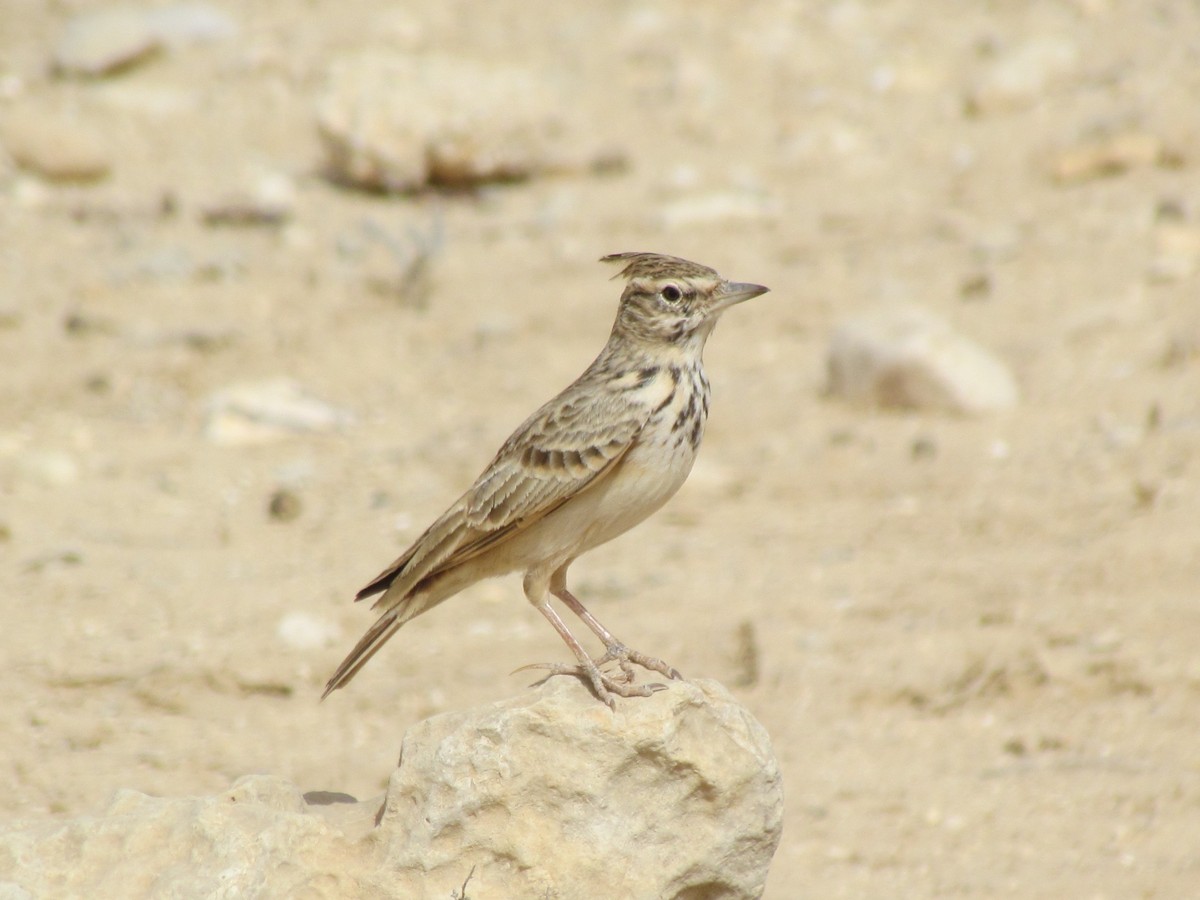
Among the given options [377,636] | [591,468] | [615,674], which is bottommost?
[377,636]

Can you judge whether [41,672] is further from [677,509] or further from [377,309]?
[377,309]

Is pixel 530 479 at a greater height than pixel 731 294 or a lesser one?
lesser

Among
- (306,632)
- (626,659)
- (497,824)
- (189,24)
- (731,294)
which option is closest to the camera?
(497,824)

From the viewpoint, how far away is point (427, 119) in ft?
38.0

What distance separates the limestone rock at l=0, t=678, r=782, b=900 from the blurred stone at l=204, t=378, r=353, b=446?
5.00 meters

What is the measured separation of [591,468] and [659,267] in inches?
28.6

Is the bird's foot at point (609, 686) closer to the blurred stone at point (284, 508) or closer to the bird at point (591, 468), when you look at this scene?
the bird at point (591, 468)

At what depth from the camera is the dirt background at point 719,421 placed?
6012 mm

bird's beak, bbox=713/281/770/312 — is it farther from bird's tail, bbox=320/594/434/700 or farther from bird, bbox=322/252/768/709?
bird's tail, bbox=320/594/434/700

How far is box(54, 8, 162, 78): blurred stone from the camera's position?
43.3 ft

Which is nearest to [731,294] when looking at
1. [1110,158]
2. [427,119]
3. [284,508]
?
[284,508]

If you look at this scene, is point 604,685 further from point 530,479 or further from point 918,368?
point 918,368

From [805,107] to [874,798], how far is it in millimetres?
7989

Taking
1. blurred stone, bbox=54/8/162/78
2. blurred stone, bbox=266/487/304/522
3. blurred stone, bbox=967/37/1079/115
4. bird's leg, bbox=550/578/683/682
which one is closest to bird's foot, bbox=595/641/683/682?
bird's leg, bbox=550/578/683/682
